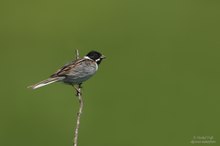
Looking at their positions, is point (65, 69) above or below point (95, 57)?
below

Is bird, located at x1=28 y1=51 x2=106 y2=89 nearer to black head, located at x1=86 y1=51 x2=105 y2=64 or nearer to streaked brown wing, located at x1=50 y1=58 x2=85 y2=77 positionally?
streaked brown wing, located at x1=50 y1=58 x2=85 y2=77

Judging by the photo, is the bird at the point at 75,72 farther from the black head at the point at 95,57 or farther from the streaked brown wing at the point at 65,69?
the black head at the point at 95,57

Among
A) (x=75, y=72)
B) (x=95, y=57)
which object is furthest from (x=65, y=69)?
(x=95, y=57)

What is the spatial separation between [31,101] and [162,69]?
15.1 ft

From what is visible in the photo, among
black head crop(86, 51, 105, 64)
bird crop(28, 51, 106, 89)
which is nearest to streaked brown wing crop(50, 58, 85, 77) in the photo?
bird crop(28, 51, 106, 89)

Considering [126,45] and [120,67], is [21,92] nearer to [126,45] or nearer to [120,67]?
[120,67]

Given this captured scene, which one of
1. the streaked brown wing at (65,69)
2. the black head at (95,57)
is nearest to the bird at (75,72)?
the streaked brown wing at (65,69)

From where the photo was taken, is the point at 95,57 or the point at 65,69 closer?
the point at 65,69

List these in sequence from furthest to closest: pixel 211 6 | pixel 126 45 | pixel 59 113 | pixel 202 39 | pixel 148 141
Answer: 1. pixel 211 6
2. pixel 202 39
3. pixel 126 45
4. pixel 59 113
5. pixel 148 141

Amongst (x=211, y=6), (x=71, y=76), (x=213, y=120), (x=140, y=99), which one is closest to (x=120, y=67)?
(x=140, y=99)

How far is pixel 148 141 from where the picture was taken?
16875 millimetres

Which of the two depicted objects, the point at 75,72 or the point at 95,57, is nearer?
the point at 75,72

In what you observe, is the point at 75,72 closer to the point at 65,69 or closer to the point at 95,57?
the point at 65,69

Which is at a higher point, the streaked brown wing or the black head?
the black head
